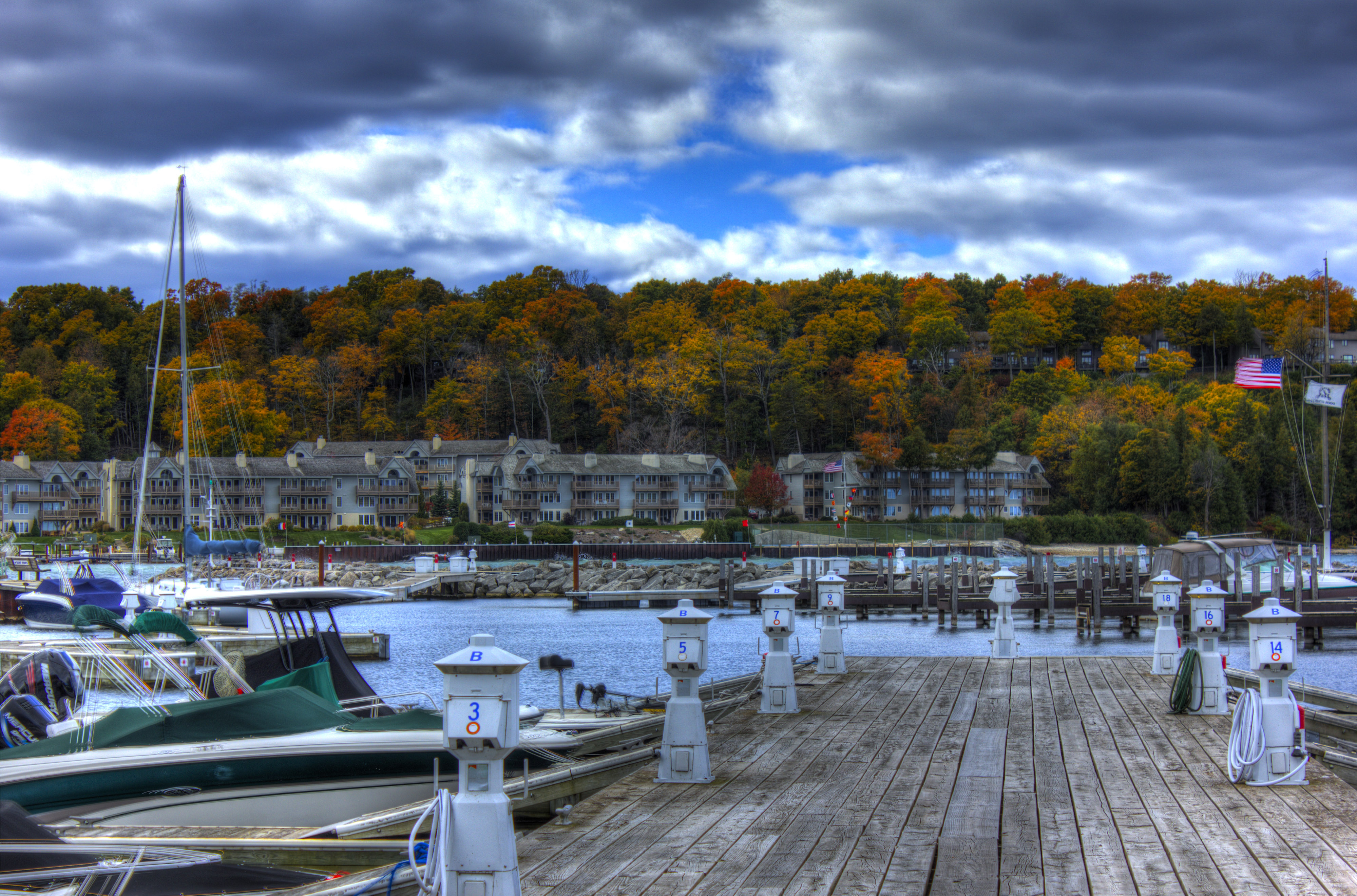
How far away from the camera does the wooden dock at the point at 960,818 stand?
5797 mm

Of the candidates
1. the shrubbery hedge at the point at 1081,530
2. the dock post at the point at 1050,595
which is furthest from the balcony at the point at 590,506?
the dock post at the point at 1050,595

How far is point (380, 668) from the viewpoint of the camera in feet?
97.6

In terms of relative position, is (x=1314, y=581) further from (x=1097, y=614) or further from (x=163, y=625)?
(x=163, y=625)

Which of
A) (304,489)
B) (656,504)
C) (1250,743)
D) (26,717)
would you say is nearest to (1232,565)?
(1250,743)

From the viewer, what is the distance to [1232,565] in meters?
35.8

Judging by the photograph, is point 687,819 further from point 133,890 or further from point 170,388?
point 170,388

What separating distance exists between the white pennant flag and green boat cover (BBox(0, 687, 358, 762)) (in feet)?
120

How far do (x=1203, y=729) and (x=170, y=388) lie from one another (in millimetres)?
110745

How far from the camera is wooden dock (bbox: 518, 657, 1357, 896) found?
5.80m

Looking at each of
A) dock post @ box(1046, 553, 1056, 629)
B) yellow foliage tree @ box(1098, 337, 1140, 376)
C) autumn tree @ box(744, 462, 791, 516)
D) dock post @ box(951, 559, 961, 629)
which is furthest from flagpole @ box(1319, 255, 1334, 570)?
yellow foliage tree @ box(1098, 337, 1140, 376)

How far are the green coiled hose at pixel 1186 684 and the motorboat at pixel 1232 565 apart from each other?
22.3m

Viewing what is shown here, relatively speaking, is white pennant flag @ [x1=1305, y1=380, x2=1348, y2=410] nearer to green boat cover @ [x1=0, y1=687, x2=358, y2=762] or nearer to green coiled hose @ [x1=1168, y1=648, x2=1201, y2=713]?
green coiled hose @ [x1=1168, y1=648, x2=1201, y2=713]

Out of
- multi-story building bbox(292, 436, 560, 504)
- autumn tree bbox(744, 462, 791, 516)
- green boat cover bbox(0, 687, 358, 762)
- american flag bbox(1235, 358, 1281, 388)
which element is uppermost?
american flag bbox(1235, 358, 1281, 388)

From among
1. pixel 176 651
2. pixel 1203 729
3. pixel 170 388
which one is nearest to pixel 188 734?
pixel 1203 729
